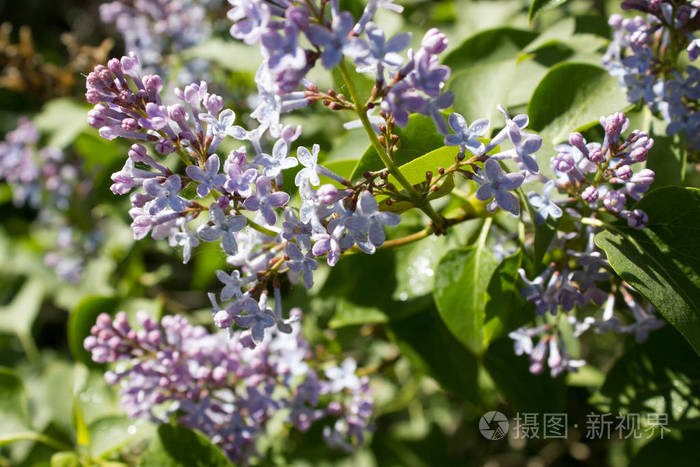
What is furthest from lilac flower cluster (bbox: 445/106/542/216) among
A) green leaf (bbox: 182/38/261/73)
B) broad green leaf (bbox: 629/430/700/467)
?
green leaf (bbox: 182/38/261/73)

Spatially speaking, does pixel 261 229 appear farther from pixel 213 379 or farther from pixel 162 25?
pixel 162 25

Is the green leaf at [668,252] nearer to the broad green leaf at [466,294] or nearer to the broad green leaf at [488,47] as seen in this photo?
the broad green leaf at [466,294]

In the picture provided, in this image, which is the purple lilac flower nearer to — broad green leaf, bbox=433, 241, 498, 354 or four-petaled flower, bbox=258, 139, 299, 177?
four-petaled flower, bbox=258, 139, 299, 177

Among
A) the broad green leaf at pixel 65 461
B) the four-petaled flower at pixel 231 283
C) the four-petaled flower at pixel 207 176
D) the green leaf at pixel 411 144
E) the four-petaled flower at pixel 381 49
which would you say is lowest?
the broad green leaf at pixel 65 461

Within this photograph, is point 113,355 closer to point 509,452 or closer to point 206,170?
point 206,170

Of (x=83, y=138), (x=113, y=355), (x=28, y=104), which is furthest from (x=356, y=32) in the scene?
(x=28, y=104)

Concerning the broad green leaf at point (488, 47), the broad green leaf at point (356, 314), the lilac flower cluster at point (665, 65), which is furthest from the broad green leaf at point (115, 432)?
the lilac flower cluster at point (665, 65)
